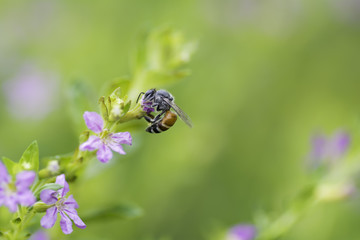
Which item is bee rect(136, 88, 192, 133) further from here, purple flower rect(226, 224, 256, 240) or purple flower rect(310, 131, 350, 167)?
purple flower rect(310, 131, 350, 167)

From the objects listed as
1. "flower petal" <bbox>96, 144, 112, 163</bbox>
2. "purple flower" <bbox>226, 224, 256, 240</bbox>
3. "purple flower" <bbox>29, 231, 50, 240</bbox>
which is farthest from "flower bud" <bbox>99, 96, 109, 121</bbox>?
"purple flower" <bbox>226, 224, 256, 240</bbox>

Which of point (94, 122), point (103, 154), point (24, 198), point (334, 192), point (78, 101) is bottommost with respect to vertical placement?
point (24, 198)

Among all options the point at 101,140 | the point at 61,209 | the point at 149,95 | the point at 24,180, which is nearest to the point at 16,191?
the point at 24,180

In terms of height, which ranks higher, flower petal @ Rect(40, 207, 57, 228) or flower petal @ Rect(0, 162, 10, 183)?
flower petal @ Rect(0, 162, 10, 183)

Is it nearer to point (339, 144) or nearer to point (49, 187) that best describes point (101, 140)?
point (49, 187)

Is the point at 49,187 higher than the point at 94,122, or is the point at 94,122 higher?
the point at 94,122

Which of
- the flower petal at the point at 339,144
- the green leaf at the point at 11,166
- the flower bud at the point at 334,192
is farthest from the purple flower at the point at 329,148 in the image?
the green leaf at the point at 11,166

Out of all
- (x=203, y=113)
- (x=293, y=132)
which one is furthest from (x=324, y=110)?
(x=203, y=113)

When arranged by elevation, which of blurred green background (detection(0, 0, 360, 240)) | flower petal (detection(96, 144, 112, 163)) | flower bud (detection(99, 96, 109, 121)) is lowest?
flower petal (detection(96, 144, 112, 163))

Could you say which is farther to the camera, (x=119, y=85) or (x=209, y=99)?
(x=209, y=99)
